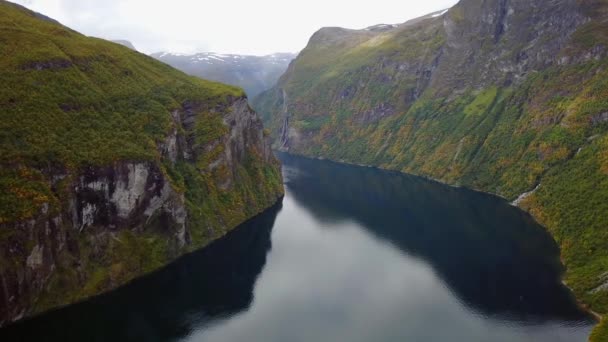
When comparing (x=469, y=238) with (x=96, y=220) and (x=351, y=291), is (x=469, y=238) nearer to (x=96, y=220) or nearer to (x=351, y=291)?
(x=351, y=291)

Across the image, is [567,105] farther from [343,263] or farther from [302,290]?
[302,290]

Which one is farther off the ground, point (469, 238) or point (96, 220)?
point (96, 220)

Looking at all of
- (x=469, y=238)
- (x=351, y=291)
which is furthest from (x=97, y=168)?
(x=469, y=238)

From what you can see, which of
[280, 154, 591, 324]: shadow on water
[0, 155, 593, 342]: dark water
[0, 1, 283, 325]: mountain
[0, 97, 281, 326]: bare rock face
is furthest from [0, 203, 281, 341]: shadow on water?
[280, 154, 591, 324]: shadow on water

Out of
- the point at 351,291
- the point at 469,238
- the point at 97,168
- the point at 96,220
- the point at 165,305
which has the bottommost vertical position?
the point at 469,238

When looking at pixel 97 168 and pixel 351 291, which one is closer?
A: pixel 351 291

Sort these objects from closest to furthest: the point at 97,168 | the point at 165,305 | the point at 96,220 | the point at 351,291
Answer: the point at 165,305
the point at 351,291
the point at 96,220
the point at 97,168

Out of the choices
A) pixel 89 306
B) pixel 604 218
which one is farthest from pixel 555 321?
pixel 89 306
